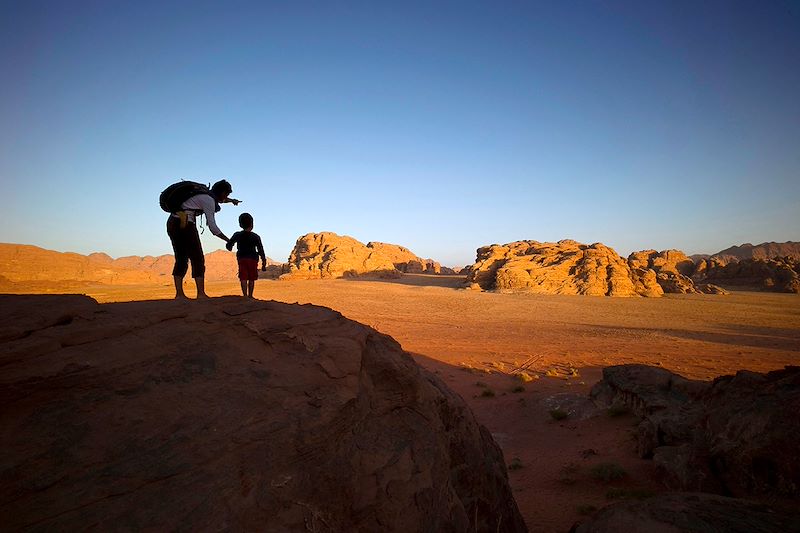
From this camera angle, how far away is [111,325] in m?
2.58

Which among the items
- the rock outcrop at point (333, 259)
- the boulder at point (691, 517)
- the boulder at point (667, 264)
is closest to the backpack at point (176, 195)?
the boulder at point (691, 517)

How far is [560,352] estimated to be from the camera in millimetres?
14047

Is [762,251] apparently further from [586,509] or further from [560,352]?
[586,509]

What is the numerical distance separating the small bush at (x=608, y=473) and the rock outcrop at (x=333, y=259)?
41742 mm

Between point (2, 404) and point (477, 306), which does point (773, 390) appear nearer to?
point (2, 404)

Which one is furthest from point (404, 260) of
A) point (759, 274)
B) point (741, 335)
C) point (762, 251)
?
point (762, 251)

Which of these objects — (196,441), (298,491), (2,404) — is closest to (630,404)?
(298,491)

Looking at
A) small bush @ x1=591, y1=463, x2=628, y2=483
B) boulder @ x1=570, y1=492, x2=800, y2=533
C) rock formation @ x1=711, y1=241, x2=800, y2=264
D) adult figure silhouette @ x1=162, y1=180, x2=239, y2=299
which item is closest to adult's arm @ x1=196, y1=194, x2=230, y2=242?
adult figure silhouette @ x1=162, y1=180, x2=239, y2=299

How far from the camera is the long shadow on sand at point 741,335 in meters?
14.9

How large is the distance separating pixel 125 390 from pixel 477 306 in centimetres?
2519

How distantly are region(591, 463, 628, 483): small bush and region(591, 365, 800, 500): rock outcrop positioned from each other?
588 millimetres

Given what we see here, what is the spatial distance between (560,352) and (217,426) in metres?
13.9

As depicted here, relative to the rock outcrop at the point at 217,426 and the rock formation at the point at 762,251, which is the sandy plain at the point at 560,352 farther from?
the rock formation at the point at 762,251

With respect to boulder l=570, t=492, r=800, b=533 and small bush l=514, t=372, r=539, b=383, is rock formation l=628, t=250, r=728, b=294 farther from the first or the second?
boulder l=570, t=492, r=800, b=533
